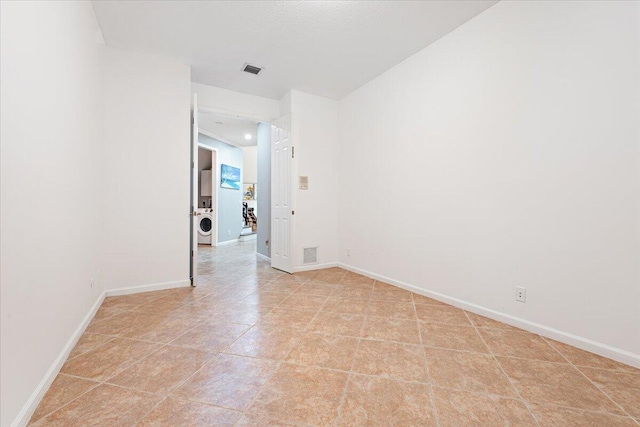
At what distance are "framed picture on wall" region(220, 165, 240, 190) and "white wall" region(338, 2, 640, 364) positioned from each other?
199 inches

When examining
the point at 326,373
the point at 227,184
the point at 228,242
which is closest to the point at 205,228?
the point at 228,242

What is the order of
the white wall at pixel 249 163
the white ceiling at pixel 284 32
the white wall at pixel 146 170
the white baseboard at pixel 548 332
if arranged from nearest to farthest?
the white baseboard at pixel 548 332 < the white ceiling at pixel 284 32 < the white wall at pixel 146 170 < the white wall at pixel 249 163

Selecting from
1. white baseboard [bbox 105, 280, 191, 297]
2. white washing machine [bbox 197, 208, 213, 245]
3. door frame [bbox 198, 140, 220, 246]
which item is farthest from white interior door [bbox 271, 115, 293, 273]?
white washing machine [bbox 197, 208, 213, 245]

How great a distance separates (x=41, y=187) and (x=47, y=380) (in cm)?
104

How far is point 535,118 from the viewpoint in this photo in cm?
216

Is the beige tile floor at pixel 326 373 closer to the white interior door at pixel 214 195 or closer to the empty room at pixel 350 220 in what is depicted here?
the empty room at pixel 350 220

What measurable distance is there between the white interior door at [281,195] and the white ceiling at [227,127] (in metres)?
1.31

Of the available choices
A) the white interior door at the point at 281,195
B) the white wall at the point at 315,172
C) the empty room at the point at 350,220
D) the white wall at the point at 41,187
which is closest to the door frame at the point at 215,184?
the white interior door at the point at 281,195

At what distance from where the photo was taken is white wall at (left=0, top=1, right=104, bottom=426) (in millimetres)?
1139

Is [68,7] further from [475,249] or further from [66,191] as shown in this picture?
[475,249]

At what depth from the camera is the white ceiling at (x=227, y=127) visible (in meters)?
5.46

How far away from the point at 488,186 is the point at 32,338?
3.28 metres

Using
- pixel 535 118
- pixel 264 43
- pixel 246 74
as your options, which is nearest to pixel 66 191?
Result: pixel 264 43

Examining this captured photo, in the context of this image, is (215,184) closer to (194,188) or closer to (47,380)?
(194,188)
